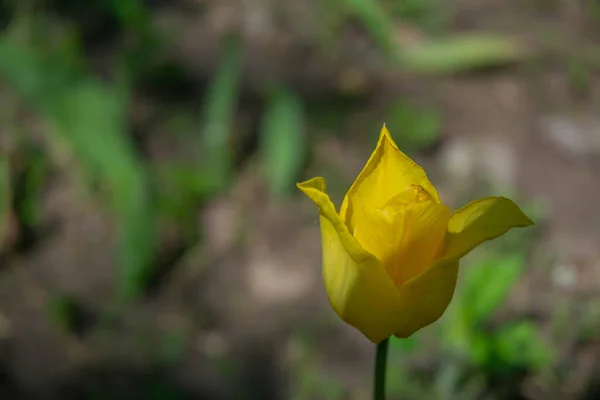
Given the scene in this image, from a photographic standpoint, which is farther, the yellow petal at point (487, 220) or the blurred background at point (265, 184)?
the blurred background at point (265, 184)

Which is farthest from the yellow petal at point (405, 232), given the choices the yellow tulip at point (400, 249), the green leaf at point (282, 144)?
the green leaf at point (282, 144)

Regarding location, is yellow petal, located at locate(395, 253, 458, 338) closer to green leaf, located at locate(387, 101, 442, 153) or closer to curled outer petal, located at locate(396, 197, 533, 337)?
curled outer petal, located at locate(396, 197, 533, 337)

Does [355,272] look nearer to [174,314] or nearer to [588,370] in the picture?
[588,370]

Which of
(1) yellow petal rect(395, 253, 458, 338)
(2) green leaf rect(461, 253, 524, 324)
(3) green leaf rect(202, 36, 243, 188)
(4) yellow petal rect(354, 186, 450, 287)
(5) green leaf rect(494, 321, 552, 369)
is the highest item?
(3) green leaf rect(202, 36, 243, 188)

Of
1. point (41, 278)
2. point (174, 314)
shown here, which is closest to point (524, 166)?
point (174, 314)

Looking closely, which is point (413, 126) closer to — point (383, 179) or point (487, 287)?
point (487, 287)

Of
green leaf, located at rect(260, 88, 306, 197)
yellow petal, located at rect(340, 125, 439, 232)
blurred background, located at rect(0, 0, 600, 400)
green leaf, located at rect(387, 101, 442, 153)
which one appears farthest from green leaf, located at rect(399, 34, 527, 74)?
yellow petal, located at rect(340, 125, 439, 232)

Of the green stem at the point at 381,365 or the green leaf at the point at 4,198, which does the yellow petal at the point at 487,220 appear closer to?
the green stem at the point at 381,365
